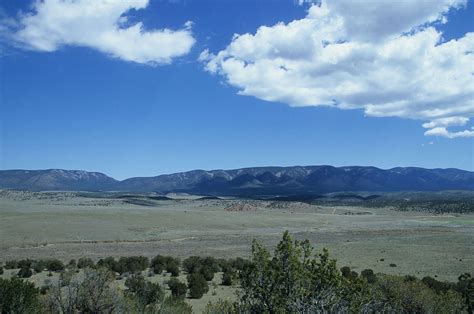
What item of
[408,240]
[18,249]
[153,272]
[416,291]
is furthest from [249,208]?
[416,291]

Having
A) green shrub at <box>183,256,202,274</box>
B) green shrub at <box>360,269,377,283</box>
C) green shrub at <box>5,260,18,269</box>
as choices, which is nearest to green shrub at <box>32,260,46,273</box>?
green shrub at <box>5,260,18,269</box>

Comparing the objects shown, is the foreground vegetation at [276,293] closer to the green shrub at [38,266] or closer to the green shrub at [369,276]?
the green shrub at [369,276]

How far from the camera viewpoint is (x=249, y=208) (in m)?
131

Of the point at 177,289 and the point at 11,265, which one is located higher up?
the point at 177,289

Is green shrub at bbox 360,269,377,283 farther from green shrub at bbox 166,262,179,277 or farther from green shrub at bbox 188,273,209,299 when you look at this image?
green shrub at bbox 166,262,179,277

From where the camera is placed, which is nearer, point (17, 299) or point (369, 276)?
point (17, 299)

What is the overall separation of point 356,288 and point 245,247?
34.1m

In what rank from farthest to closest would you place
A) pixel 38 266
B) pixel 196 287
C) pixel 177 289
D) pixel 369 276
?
pixel 38 266
pixel 369 276
pixel 196 287
pixel 177 289

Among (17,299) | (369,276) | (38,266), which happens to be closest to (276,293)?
(17,299)

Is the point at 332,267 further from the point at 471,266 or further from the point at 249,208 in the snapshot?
the point at 249,208

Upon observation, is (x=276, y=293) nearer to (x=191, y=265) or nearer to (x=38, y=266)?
(x=191, y=265)

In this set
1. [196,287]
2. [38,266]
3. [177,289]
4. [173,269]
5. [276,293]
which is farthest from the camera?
[38,266]

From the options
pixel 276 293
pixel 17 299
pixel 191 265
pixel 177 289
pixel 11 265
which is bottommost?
pixel 11 265

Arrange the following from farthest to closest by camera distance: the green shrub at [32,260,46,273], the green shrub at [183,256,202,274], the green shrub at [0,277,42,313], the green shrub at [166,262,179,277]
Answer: the green shrub at [183,256,202,274]
the green shrub at [32,260,46,273]
the green shrub at [166,262,179,277]
the green shrub at [0,277,42,313]
